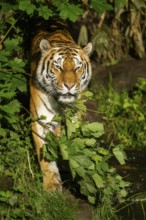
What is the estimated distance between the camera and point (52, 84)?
532 cm

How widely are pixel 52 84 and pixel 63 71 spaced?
0.15 metres

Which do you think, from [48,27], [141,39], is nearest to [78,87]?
[48,27]

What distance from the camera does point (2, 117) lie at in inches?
191

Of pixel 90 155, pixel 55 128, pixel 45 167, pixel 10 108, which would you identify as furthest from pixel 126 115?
pixel 10 108

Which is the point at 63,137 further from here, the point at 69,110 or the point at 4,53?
the point at 4,53

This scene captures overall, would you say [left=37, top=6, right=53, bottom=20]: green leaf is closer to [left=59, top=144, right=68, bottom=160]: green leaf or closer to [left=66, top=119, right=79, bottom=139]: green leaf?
[left=66, top=119, right=79, bottom=139]: green leaf

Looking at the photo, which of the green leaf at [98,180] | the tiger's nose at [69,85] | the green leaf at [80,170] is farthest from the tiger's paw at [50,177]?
the tiger's nose at [69,85]

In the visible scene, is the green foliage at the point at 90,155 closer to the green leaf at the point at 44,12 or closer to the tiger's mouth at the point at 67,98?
the tiger's mouth at the point at 67,98

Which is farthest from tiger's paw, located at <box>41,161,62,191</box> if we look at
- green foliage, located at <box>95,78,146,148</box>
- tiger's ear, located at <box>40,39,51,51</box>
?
green foliage, located at <box>95,78,146,148</box>

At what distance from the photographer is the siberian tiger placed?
5176 mm

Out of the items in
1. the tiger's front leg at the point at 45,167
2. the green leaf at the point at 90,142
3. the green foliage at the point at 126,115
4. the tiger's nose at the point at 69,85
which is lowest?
the green foliage at the point at 126,115

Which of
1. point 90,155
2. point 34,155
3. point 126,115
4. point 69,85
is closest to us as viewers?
point 90,155

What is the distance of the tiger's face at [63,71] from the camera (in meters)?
5.17

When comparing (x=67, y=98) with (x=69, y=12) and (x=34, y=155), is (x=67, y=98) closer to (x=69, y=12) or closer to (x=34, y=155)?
(x=34, y=155)
